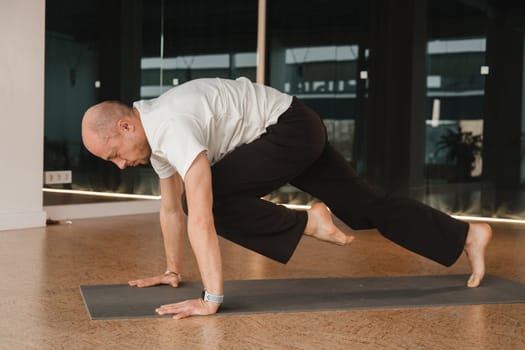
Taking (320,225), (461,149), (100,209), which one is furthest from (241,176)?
(461,149)

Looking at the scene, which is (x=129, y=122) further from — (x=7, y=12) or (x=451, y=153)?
(x=451, y=153)

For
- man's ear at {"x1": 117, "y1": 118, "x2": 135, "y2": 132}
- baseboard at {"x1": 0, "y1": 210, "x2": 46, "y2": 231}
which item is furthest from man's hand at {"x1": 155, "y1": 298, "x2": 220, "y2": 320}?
baseboard at {"x1": 0, "y1": 210, "x2": 46, "y2": 231}

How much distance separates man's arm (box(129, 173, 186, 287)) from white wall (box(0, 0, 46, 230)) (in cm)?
210

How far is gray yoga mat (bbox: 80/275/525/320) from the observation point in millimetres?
2201

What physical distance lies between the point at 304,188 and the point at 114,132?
2.54ft

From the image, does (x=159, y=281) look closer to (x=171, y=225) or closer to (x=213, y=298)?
(x=171, y=225)

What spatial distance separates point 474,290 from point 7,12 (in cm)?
324

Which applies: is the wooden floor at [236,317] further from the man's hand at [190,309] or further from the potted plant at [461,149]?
the potted plant at [461,149]

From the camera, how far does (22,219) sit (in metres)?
4.37

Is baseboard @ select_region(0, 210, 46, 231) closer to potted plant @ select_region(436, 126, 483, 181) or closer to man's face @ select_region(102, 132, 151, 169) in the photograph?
man's face @ select_region(102, 132, 151, 169)

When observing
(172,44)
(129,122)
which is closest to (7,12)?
(172,44)

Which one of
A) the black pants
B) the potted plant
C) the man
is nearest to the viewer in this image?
the man

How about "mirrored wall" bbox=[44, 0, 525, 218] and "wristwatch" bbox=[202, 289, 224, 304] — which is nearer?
"wristwatch" bbox=[202, 289, 224, 304]

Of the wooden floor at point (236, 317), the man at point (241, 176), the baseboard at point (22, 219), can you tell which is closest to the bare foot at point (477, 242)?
the man at point (241, 176)
